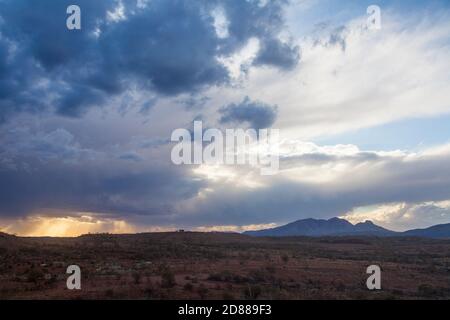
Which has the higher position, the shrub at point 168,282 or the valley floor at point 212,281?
the shrub at point 168,282

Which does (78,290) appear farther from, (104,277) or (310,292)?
(310,292)

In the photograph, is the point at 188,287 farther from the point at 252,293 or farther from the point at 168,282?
the point at 252,293

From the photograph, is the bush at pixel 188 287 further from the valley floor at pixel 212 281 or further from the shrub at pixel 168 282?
the shrub at pixel 168 282

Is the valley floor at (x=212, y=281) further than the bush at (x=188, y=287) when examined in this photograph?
No

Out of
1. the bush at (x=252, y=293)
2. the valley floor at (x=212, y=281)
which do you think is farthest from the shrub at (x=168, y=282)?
the bush at (x=252, y=293)

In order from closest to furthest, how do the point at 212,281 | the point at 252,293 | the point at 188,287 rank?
the point at 252,293
the point at 188,287
the point at 212,281

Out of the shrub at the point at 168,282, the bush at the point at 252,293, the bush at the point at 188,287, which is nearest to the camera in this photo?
A: the bush at the point at 252,293

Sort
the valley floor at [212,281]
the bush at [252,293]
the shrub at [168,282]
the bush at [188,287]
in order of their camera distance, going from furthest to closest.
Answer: the shrub at [168,282], the bush at [188,287], the valley floor at [212,281], the bush at [252,293]

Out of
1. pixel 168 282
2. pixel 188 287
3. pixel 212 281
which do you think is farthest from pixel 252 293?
pixel 212 281

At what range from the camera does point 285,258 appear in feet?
144
